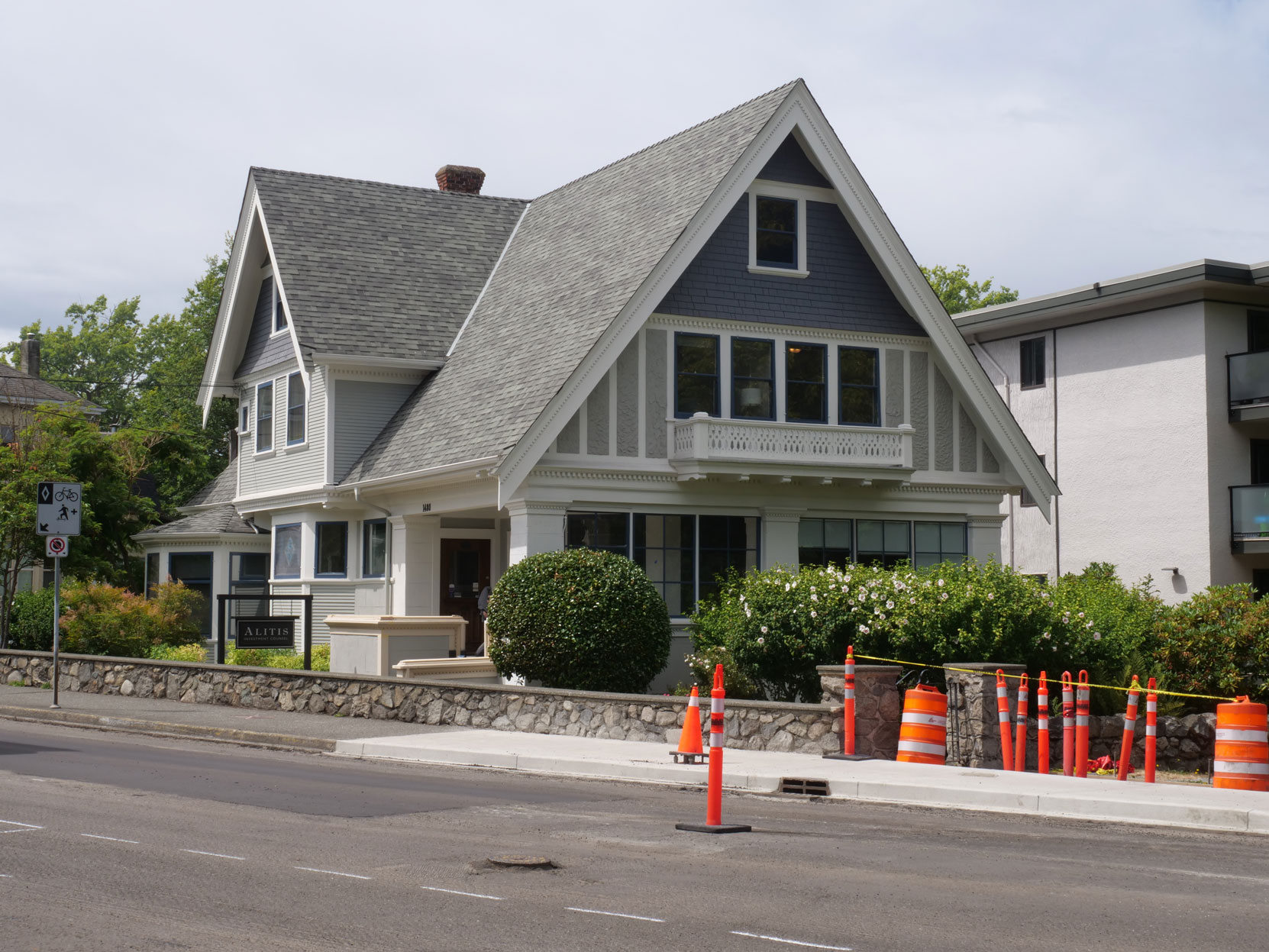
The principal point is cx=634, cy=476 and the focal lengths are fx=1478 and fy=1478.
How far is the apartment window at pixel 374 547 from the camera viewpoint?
2767cm

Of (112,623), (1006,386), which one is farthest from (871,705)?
(1006,386)

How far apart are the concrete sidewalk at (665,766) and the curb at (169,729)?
0.06ft

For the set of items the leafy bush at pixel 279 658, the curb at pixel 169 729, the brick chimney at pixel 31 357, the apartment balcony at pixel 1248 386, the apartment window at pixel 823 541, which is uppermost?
the brick chimney at pixel 31 357

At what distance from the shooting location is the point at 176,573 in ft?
113

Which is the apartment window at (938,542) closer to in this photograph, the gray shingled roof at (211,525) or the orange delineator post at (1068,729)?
the orange delineator post at (1068,729)

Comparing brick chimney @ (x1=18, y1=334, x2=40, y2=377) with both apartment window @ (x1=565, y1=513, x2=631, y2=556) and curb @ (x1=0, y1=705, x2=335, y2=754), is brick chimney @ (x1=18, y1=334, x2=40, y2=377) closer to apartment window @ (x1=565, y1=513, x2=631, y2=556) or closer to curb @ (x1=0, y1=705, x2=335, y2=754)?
curb @ (x1=0, y1=705, x2=335, y2=754)

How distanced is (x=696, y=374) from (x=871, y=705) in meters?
9.60

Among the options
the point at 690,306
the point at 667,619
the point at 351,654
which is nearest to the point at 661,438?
the point at 690,306

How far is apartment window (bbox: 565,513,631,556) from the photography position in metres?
23.8

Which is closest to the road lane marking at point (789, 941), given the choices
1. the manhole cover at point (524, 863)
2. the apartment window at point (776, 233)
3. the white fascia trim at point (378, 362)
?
the manhole cover at point (524, 863)

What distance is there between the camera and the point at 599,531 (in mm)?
23938

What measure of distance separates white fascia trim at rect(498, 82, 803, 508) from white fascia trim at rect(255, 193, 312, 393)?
22.8ft

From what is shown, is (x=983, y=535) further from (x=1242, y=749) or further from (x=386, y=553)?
(x=1242, y=749)

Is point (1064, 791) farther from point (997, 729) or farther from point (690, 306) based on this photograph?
point (690, 306)
